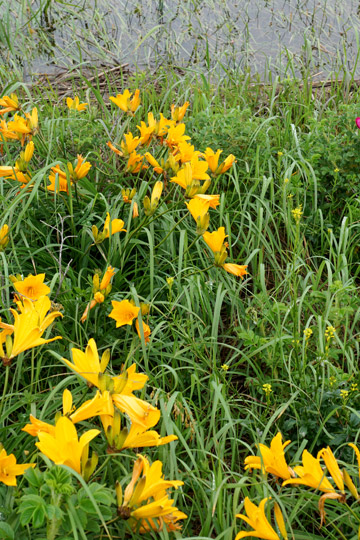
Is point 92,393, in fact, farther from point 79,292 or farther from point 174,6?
point 174,6

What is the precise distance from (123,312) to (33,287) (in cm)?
26

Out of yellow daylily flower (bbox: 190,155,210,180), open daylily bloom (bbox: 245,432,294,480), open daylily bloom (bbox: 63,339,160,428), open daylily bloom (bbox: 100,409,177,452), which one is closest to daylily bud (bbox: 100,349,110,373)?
open daylily bloom (bbox: 63,339,160,428)

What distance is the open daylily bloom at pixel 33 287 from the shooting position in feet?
5.34

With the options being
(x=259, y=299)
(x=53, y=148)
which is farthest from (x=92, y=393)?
(x=53, y=148)

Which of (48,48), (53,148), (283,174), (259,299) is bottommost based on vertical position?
(259,299)

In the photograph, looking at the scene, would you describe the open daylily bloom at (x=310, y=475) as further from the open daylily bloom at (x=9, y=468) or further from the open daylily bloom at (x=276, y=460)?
the open daylily bloom at (x=9, y=468)

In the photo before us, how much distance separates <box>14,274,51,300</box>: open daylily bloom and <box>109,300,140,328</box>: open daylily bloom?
20 cm

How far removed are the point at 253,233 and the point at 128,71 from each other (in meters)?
1.98

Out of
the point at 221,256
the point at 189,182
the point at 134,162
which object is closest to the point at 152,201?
the point at 189,182

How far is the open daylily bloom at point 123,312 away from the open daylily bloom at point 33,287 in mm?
196

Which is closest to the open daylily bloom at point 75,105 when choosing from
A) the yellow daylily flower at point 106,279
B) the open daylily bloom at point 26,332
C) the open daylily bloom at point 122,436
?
the yellow daylily flower at point 106,279

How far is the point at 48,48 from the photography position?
3908mm

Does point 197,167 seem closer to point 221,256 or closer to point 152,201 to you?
point 152,201

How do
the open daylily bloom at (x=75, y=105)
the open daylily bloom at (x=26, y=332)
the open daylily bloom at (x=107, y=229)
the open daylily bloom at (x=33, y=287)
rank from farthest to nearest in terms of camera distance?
the open daylily bloom at (x=75, y=105) < the open daylily bloom at (x=107, y=229) < the open daylily bloom at (x=33, y=287) < the open daylily bloom at (x=26, y=332)
